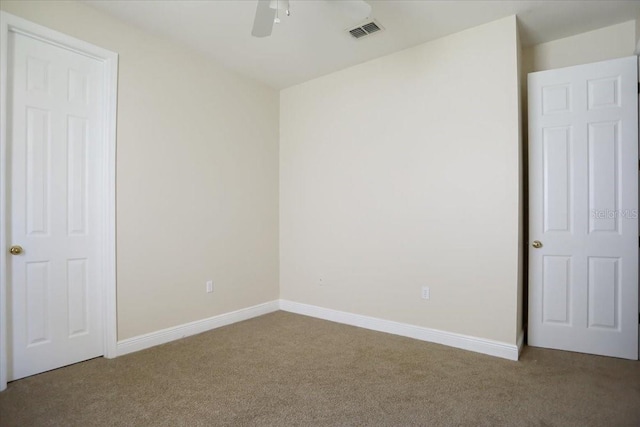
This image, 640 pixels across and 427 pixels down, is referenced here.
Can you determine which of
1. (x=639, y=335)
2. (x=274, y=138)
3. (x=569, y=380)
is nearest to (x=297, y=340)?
(x=569, y=380)

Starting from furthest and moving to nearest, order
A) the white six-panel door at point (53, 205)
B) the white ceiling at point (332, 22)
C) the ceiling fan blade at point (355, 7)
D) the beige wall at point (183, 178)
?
the beige wall at point (183, 178), the white ceiling at point (332, 22), the white six-panel door at point (53, 205), the ceiling fan blade at point (355, 7)

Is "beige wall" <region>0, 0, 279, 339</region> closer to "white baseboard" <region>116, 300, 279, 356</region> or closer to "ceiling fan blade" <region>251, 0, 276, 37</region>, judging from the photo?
"white baseboard" <region>116, 300, 279, 356</region>

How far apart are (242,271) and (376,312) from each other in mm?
1530

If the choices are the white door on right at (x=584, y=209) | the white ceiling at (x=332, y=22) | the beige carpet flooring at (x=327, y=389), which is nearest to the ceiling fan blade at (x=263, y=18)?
the white ceiling at (x=332, y=22)

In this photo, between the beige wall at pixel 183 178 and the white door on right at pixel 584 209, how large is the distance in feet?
9.15

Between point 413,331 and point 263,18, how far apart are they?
2.84m

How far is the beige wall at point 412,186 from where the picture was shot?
2781 mm

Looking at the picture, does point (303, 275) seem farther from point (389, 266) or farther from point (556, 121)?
point (556, 121)

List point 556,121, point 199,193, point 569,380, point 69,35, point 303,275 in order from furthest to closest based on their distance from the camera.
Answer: point 303,275 → point 199,193 → point 556,121 → point 69,35 → point 569,380

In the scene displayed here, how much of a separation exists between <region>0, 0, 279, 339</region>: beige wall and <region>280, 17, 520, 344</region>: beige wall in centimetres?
45

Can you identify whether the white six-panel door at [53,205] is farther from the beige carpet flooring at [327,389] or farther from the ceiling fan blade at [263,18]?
the ceiling fan blade at [263,18]

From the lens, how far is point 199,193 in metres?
3.35

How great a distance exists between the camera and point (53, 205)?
2477mm

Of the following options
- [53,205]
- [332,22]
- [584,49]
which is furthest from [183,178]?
[584,49]
